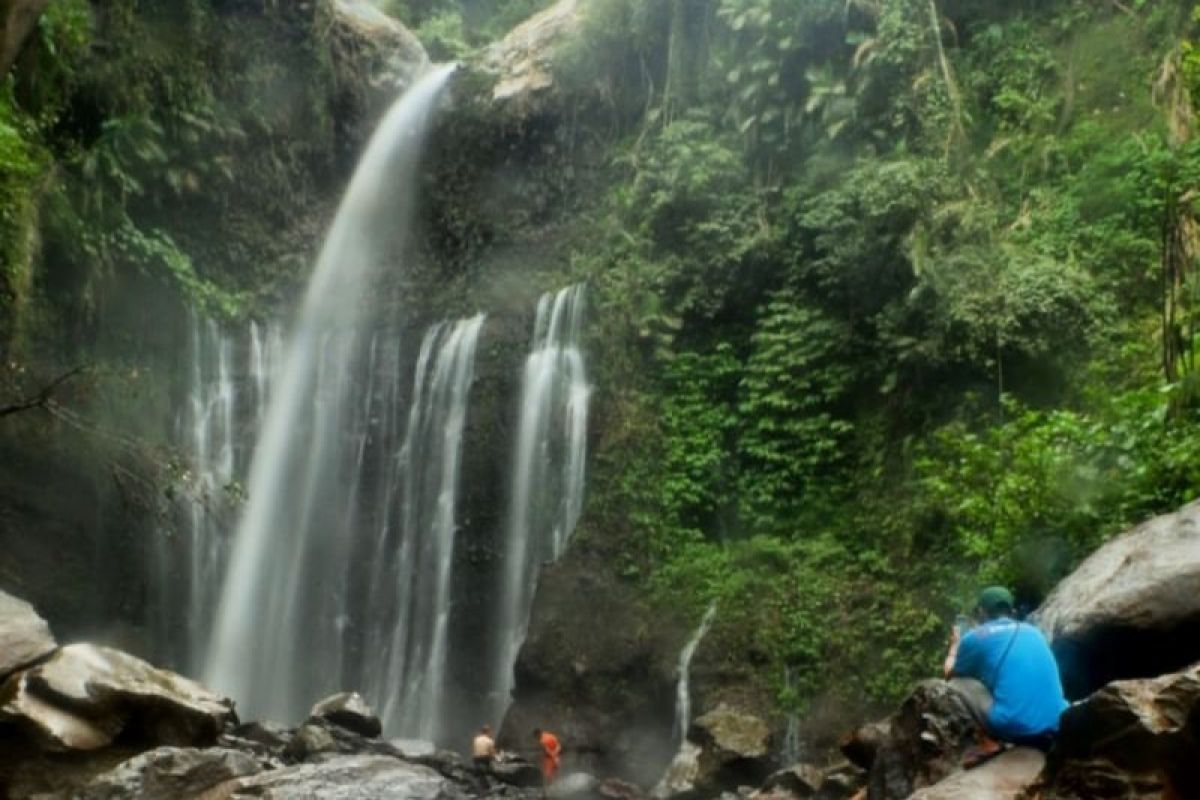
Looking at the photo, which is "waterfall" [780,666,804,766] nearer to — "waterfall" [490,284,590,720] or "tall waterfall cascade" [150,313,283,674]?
"waterfall" [490,284,590,720]

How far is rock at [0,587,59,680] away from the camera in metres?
10.2

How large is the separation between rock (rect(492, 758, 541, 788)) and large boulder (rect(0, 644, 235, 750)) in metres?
4.69

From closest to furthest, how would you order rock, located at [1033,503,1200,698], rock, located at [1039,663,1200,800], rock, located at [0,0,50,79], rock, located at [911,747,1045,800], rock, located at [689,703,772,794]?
1. rock, located at [1039,663,1200,800]
2. rock, located at [911,747,1045,800]
3. rock, located at [1033,503,1200,698]
4. rock, located at [0,0,50,79]
5. rock, located at [689,703,772,794]

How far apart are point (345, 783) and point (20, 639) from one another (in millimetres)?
3802

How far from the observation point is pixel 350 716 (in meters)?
15.1

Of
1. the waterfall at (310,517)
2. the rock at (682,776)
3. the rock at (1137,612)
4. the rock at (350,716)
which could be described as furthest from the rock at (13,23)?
the waterfall at (310,517)

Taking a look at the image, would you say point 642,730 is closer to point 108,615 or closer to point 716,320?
point 716,320

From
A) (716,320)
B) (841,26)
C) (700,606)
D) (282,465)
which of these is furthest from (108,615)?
(841,26)

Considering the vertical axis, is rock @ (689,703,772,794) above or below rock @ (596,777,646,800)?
above

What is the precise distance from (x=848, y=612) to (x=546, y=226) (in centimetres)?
1067

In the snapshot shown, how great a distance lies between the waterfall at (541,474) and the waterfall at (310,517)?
2324mm

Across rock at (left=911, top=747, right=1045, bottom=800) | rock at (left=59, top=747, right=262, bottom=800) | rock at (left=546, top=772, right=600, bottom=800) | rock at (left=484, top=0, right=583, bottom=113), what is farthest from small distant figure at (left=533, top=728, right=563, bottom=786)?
rock at (left=484, top=0, right=583, bottom=113)

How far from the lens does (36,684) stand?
32.7 ft

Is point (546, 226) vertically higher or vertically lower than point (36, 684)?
higher
